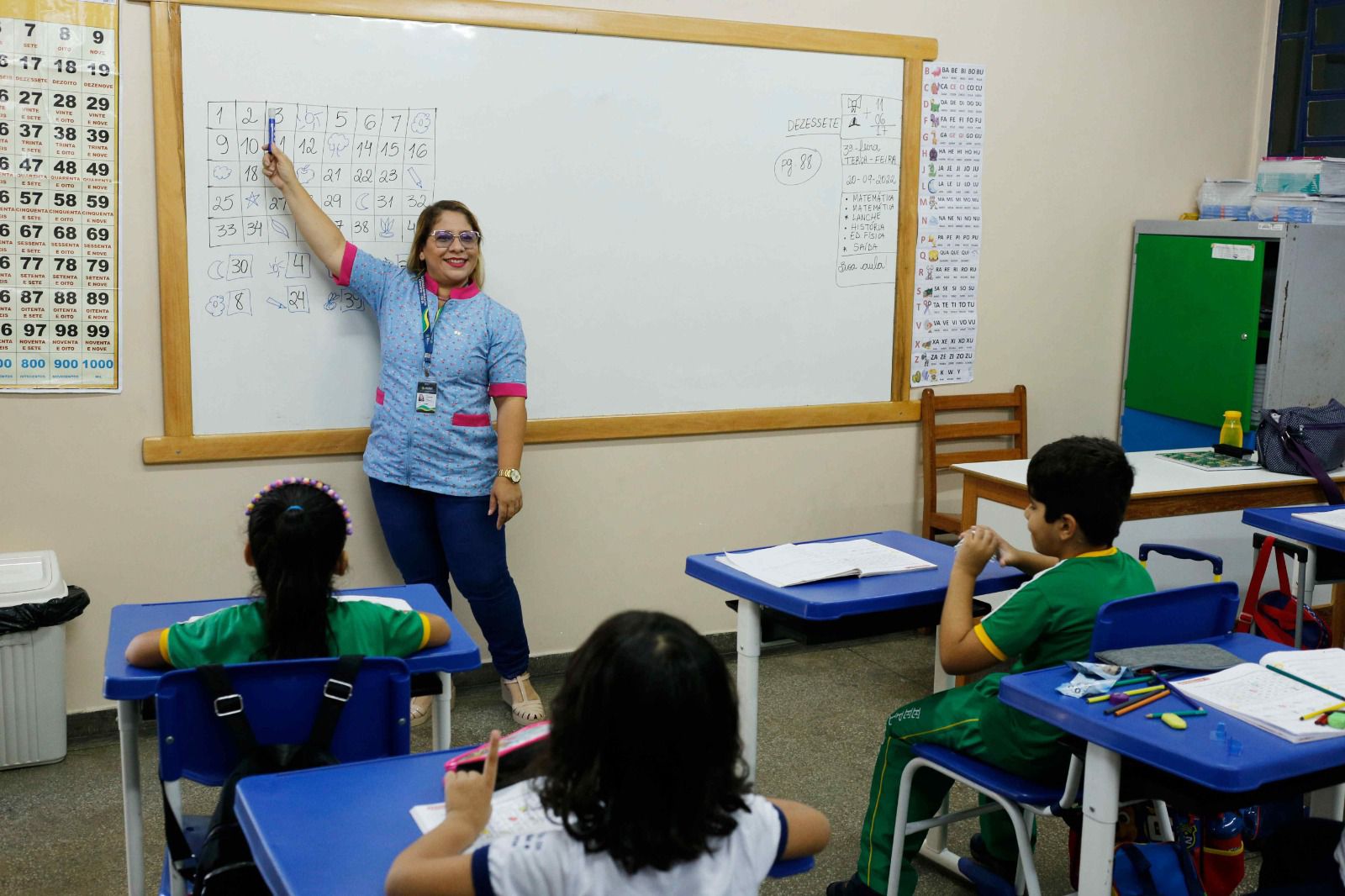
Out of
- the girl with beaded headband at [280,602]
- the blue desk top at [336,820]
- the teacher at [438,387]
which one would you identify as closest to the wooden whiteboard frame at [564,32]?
the teacher at [438,387]

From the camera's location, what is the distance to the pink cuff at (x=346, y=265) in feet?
11.4

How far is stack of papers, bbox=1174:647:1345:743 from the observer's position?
70.6 inches

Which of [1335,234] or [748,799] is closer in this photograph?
[748,799]

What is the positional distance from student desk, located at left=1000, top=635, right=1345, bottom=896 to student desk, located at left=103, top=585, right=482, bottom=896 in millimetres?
905

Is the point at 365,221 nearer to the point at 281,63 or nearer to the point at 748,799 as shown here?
the point at 281,63

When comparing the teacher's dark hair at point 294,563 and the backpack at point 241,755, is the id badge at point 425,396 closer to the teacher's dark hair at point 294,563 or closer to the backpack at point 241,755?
the teacher's dark hair at point 294,563

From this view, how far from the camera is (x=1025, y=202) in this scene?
4621 mm

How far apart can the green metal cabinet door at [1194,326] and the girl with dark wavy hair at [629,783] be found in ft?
12.3

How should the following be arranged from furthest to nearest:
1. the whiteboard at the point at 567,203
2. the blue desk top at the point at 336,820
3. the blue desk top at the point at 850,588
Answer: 1. the whiteboard at the point at 567,203
2. the blue desk top at the point at 850,588
3. the blue desk top at the point at 336,820

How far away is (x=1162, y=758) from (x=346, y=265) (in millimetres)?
2536

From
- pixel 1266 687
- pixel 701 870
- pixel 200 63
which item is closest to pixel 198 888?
pixel 701 870

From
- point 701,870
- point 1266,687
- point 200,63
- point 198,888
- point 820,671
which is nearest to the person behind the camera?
point 701,870

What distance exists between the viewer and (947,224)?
176 inches

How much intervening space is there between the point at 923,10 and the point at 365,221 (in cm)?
207
